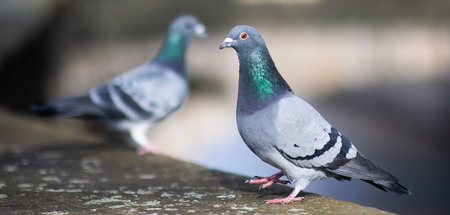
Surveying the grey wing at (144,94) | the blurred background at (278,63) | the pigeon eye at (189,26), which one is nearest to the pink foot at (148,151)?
the grey wing at (144,94)

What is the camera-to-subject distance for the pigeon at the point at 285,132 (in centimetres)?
284

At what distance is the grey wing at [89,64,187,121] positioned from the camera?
5062 millimetres

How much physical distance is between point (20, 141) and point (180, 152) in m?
4.96

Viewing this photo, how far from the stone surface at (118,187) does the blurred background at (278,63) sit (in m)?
4.29

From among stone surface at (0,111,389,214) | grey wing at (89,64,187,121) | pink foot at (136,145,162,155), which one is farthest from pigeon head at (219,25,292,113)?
grey wing at (89,64,187,121)

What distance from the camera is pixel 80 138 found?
5.71 m

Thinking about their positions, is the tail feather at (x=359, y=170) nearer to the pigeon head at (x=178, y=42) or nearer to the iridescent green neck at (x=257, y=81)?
the iridescent green neck at (x=257, y=81)

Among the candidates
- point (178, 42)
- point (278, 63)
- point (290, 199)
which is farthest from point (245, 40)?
point (278, 63)

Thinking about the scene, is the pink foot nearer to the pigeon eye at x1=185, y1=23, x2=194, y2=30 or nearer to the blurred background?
the pigeon eye at x1=185, y1=23, x2=194, y2=30

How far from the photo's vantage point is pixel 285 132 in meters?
2.84

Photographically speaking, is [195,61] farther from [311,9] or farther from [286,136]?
[286,136]

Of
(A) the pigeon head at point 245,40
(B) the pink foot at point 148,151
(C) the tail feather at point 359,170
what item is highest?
(A) the pigeon head at point 245,40

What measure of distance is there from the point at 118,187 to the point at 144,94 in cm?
158

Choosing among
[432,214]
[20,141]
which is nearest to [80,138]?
[20,141]
